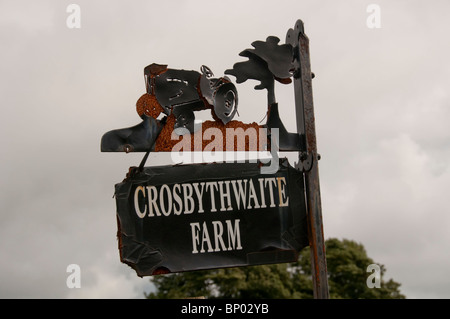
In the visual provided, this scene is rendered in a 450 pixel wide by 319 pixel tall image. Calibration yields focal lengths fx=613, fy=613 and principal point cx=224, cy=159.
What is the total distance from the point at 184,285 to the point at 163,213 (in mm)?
28105

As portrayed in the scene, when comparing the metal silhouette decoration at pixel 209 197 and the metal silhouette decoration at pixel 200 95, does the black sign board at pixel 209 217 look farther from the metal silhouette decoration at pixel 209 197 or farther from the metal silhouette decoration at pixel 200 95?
the metal silhouette decoration at pixel 200 95

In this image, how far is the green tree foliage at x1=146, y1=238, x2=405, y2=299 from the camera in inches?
1238

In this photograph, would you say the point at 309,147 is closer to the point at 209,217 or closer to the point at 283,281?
the point at 209,217

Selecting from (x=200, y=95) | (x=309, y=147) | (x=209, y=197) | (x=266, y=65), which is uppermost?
(x=266, y=65)

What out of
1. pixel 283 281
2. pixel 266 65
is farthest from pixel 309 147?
pixel 283 281

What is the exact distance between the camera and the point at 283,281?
33219 mm

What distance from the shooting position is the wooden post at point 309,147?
5.03 m

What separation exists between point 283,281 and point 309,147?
28890 millimetres

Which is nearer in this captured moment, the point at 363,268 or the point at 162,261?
the point at 162,261

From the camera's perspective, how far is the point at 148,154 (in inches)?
193

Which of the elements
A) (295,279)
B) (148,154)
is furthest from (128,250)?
(295,279)
